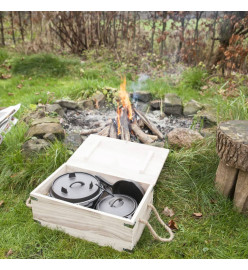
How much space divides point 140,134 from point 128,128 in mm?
188

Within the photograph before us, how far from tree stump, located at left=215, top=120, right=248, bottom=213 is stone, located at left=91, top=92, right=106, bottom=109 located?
8.84 ft

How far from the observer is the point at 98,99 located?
5.11 meters

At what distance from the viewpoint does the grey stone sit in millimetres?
4534

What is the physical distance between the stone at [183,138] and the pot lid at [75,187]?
1379 millimetres

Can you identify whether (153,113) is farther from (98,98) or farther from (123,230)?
(123,230)

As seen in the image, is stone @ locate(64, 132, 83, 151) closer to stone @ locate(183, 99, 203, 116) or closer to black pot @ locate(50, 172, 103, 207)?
black pot @ locate(50, 172, 103, 207)

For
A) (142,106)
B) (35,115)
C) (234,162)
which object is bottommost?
(142,106)

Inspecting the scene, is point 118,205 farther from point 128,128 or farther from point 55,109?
point 55,109

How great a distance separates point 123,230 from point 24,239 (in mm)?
977

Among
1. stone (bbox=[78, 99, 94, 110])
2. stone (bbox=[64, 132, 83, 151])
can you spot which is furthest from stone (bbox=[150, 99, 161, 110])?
stone (bbox=[64, 132, 83, 151])

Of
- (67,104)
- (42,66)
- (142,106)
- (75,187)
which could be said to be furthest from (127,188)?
(42,66)

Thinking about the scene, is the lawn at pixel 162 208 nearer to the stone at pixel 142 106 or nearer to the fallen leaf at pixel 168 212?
the fallen leaf at pixel 168 212

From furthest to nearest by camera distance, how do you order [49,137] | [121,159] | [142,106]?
1. [142,106]
2. [49,137]
3. [121,159]
